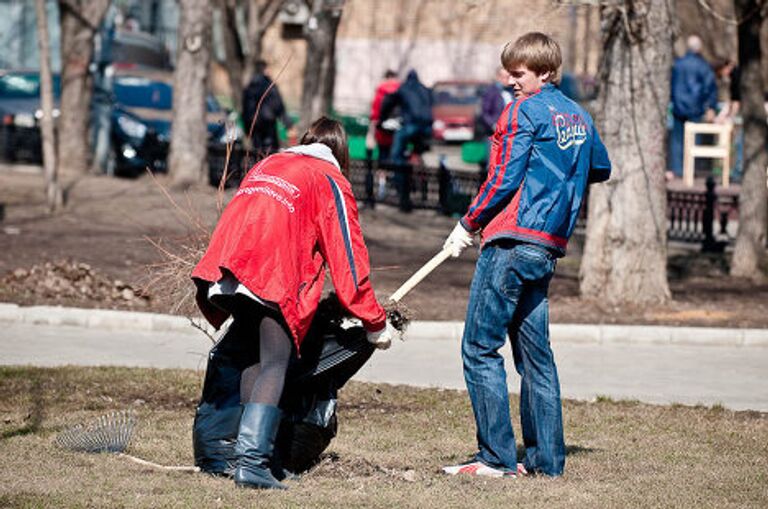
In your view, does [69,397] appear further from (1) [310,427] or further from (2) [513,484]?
(2) [513,484]

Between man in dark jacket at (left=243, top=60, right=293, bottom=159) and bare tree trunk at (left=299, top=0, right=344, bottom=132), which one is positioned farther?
bare tree trunk at (left=299, top=0, right=344, bottom=132)

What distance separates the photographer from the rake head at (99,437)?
7668 mm

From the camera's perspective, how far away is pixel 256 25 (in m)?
38.3

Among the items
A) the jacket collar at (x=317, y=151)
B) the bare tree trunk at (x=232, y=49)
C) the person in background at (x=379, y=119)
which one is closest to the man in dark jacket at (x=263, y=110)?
the person in background at (x=379, y=119)

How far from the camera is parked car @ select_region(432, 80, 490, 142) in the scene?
4147cm

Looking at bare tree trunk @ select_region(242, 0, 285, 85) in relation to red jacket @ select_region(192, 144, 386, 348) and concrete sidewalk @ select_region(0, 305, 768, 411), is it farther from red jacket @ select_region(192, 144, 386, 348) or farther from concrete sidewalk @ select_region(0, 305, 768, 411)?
red jacket @ select_region(192, 144, 386, 348)

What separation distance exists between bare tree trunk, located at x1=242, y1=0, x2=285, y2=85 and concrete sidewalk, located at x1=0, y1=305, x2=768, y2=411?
24874 mm

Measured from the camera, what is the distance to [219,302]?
6910 mm

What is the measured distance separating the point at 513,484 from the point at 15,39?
132 ft

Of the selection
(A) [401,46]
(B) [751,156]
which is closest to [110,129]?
(B) [751,156]

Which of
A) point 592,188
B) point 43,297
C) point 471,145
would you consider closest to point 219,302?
point 43,297

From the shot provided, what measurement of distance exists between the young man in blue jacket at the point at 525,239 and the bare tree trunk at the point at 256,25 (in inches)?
1195

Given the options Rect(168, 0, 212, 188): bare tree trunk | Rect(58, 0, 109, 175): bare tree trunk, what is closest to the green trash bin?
Rect(168, 0, 212, 188): bare tree trunk

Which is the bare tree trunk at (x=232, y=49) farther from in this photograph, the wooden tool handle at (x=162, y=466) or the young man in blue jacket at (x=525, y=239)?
the young man in blue jacket at (x=525, y=239)
